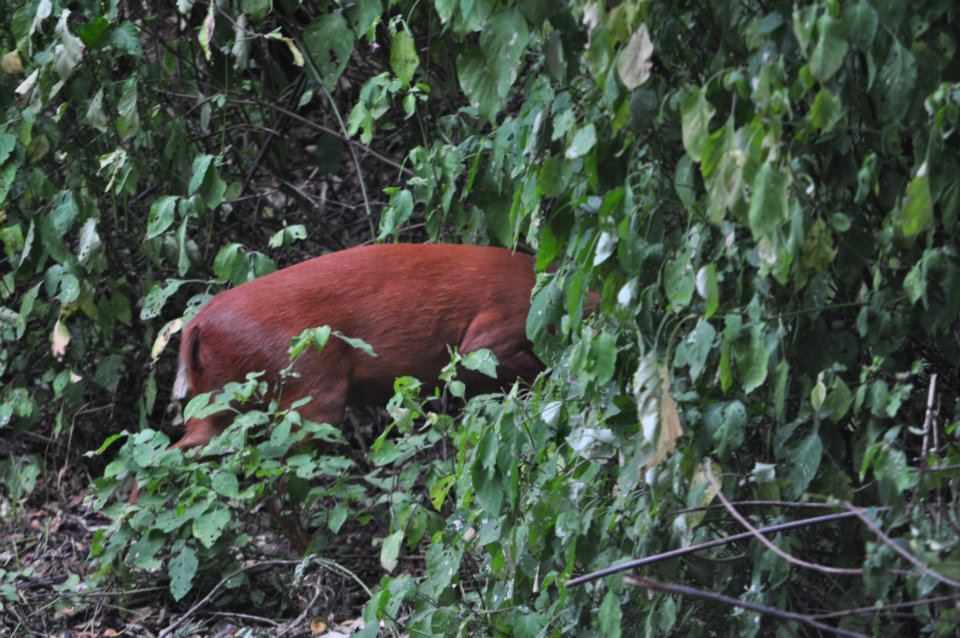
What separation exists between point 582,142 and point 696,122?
0.50 m

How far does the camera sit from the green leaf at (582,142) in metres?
3.06

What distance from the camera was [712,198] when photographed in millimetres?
2494

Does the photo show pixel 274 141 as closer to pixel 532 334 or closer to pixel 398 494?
pixel 398 494

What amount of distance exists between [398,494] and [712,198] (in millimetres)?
2800

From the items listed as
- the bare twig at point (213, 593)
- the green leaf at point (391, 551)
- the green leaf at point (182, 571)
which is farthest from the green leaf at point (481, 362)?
the green leaf at point (182, 571)

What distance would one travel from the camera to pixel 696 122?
261 centimetres

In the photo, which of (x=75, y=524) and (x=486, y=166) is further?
(x=75, y=524)

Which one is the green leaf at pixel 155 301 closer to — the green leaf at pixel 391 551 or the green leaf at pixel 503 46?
the green leaf at pixel 391 551

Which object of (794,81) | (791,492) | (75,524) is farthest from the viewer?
(75,524)

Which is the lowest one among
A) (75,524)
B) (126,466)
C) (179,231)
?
(75,524)

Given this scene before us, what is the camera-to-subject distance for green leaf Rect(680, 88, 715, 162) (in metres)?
2.59

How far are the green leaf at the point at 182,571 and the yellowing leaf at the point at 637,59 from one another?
2962 millimetres

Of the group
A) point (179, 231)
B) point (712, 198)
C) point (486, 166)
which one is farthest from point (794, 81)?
point (179, 231)

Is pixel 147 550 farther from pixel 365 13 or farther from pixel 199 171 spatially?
pixel 365 13
